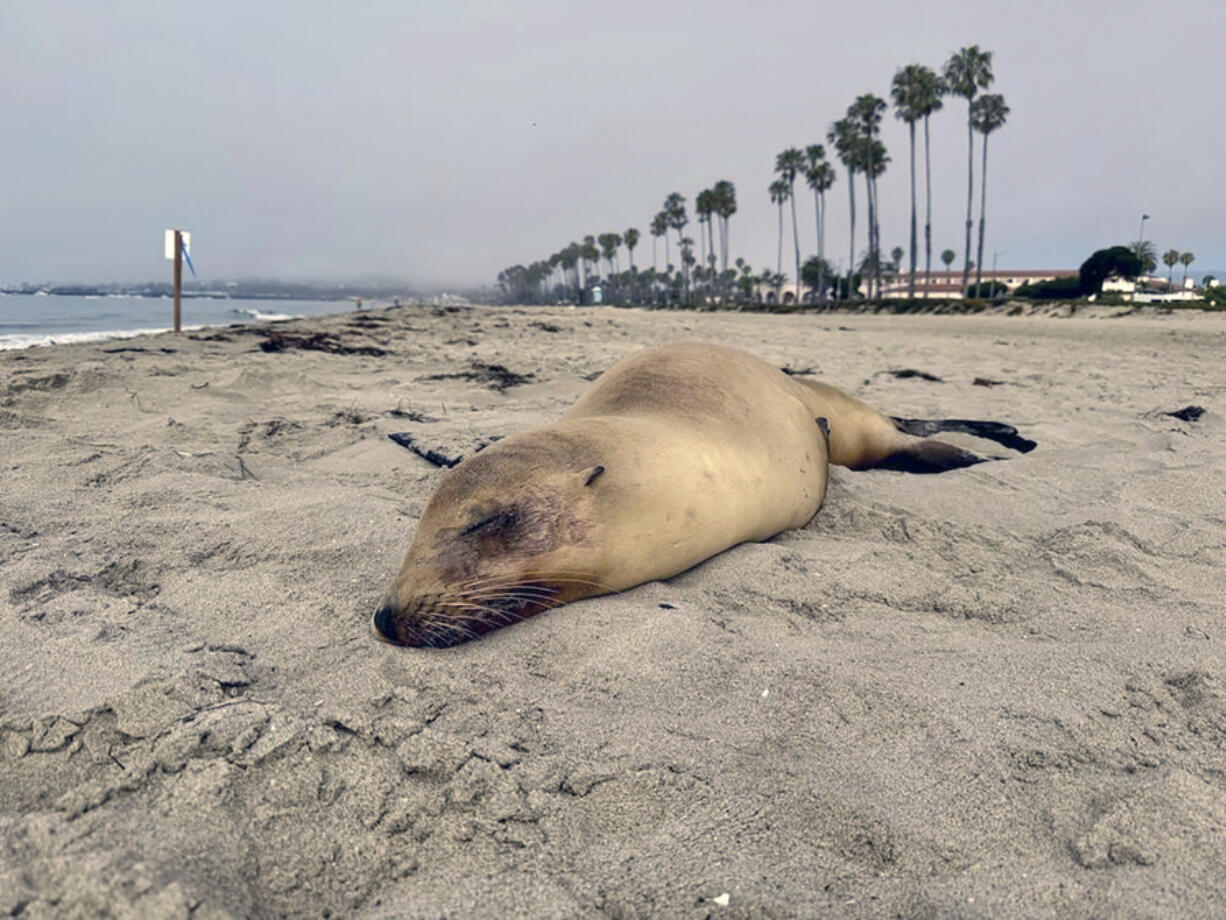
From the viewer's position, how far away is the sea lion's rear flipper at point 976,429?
4.96 meters

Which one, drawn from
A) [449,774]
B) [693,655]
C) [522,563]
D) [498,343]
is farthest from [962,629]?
[498,343]

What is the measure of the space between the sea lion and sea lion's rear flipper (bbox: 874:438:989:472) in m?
0.99

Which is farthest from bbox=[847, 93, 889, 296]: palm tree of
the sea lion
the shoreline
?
the sea lion

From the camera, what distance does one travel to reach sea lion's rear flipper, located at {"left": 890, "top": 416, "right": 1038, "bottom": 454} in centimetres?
496

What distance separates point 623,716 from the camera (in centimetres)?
180

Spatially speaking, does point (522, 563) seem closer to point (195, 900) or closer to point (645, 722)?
point (645, 722)

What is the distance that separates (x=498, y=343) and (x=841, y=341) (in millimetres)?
6608

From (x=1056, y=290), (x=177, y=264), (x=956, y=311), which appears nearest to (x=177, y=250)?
(x=177, y=264)

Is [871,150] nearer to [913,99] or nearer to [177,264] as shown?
[913,99]

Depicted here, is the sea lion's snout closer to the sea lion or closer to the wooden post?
the sea lion

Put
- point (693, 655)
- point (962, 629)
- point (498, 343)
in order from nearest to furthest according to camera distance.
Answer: point (693, 655)
point (962, 629)
point (498, 343)

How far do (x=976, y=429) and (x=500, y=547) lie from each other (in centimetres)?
400

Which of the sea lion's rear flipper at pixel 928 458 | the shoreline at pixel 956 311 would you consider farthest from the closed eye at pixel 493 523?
the shoreline at pixel 956 311

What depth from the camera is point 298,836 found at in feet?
4.43
